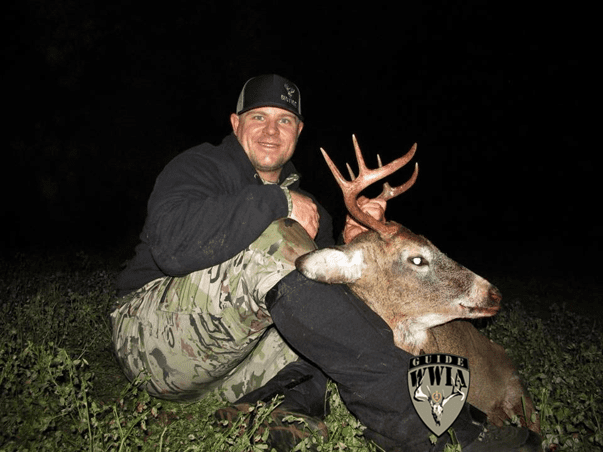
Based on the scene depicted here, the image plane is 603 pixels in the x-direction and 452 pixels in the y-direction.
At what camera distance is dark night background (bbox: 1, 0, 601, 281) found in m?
15.3

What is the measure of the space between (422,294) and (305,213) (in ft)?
3.00

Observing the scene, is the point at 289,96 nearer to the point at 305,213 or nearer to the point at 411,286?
the point at 305,213

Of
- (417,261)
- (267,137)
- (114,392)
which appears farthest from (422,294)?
(114,392)

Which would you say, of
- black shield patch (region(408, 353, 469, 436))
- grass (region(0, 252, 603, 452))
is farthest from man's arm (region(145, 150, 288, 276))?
black shield patch (region(408, 353, 469, 436))

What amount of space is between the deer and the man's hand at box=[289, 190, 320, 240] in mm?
291

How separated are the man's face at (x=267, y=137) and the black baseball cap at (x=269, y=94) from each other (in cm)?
8

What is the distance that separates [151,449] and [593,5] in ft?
70.6

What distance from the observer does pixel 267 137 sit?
132 inches

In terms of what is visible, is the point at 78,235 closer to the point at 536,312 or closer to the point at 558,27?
the point at 536,312

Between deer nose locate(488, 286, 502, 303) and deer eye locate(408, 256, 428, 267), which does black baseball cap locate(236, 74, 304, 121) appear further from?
deer nose locate(488, 286, 502, 303)

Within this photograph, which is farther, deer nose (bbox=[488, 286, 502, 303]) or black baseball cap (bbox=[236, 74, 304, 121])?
black baseball cap (bbox=[236, 74, 304, 121])

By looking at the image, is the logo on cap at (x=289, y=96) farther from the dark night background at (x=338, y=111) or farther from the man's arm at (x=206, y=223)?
the dark night background at (x=338, y=111)

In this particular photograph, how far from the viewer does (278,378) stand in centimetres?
253

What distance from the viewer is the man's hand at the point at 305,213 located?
2529 millimetres
